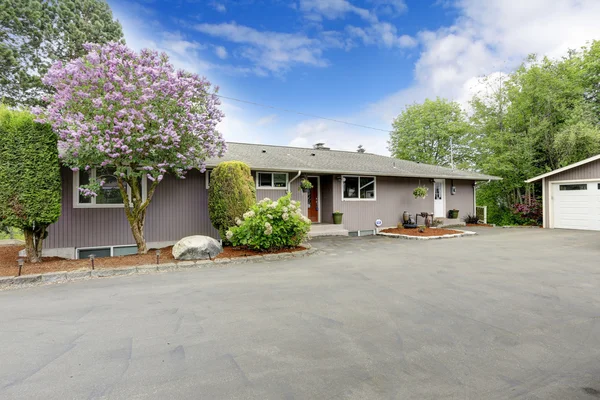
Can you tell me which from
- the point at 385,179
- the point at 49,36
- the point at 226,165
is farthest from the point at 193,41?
the point at 385,179

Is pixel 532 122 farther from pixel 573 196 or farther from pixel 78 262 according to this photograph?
pixel 78 262

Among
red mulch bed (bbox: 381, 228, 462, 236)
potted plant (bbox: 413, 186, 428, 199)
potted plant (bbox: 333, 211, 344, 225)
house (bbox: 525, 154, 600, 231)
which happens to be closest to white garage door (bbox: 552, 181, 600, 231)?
house (bbox: 525, 154, 600, 231)

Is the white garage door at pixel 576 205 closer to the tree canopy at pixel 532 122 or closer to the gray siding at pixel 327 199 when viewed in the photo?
the tree canopy at pixel 532 122

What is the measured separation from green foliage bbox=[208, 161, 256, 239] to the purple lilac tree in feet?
4.40

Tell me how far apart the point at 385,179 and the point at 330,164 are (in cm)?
257

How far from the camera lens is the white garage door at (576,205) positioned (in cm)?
1246

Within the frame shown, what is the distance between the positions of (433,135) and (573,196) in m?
16.0

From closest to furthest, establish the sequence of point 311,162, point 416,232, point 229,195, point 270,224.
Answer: point 270,224, point 229,195, point 416,232, point 311,162

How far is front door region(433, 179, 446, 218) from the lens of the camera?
14.2 meters

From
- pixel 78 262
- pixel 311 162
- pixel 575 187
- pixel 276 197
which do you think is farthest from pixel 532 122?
pixel 78 262

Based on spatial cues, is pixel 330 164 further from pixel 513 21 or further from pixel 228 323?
pixel 228 323

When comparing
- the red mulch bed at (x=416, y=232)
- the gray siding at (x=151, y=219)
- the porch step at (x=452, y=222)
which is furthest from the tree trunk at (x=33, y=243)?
the porch step at (x=452, y=222)

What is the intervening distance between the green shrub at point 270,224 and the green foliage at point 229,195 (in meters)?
0.58

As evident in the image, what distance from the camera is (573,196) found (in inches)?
518
